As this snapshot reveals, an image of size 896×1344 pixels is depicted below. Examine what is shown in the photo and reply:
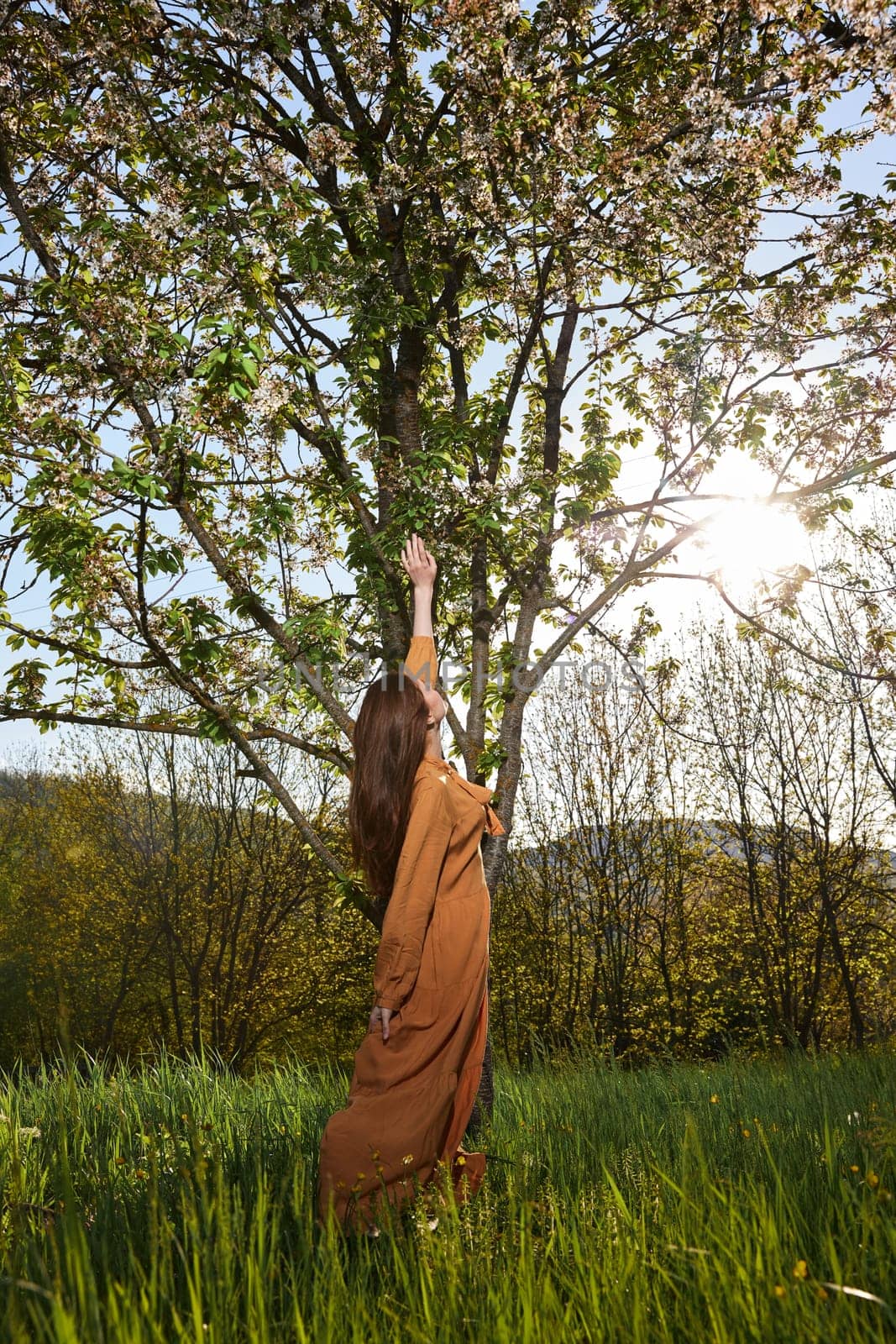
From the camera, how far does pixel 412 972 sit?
279cm

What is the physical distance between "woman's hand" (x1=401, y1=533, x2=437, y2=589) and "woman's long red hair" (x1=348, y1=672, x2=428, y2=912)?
3.45 ft

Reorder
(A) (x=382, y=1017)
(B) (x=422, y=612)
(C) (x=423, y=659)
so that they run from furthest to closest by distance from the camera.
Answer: (B) (x=422, y=612), (C) (x=423, y=659), (A) (x=382, y=1017)

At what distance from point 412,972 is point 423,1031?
7.8 inches

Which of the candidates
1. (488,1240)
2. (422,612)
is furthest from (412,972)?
(422,612)

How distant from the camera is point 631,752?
1249cm

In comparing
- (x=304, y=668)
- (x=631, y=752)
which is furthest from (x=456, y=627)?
(x=631, y=752)

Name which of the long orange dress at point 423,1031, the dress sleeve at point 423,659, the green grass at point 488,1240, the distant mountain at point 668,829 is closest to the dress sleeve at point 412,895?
the long orange dress at point 423,1031

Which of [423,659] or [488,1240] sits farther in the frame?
[423,659]

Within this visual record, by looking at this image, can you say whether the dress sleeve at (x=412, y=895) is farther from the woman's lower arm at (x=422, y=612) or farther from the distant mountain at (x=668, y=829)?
the distant mountain at (x=668, y=829)

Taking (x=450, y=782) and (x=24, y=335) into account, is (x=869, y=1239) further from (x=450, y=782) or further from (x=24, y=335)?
(x=24, y=335)

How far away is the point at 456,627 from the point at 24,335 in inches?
137

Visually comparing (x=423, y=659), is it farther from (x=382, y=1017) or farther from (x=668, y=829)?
(x=668, y=829)

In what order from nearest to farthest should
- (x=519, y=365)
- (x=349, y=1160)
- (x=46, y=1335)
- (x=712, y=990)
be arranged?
(x=46, y=1335) < (x=349, y=1160) < (x=519, y=365) < (x=712, y=990)

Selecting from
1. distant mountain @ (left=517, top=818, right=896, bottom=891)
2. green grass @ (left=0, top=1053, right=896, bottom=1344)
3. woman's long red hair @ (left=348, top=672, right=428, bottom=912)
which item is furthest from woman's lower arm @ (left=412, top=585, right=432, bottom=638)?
distant mountain @ (left=517, top=818, right=896, bottom=891)
